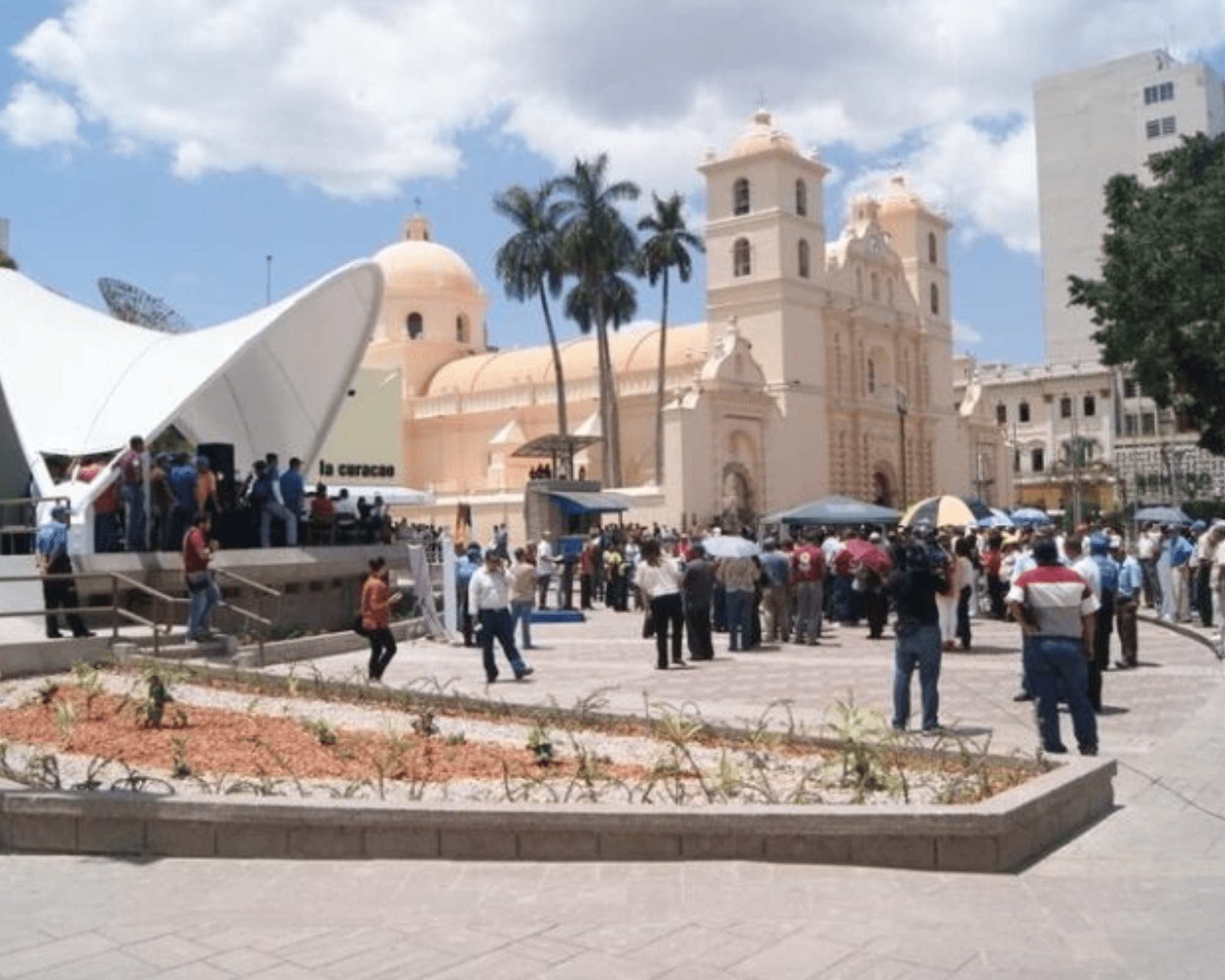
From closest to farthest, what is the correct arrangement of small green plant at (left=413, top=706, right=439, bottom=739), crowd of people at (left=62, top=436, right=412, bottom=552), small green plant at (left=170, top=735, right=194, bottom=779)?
small green plant at (left=170, top=735, right=194, bottom=779), small green plant at (left=413, top=706, right=439, bottom=739), crowd of people at (left=62, top=436, right=412, bottom=552)

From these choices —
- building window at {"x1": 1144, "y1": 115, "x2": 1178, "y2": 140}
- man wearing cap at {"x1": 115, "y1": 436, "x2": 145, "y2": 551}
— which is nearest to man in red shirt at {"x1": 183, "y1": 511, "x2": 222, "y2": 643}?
man wearing cap at {"x1": 115, "y1": 436, "x2": 145, "y2": 551}

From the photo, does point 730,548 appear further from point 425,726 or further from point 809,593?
point 425,726

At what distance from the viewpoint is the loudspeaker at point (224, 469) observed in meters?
17.4

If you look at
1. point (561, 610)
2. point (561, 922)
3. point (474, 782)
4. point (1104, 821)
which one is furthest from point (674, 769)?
point (561, 610)

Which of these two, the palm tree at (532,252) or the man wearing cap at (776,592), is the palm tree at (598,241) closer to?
the palm tree at (532,252)

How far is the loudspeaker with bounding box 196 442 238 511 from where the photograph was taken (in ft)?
57.1

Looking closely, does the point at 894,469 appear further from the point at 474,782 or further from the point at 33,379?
the point at 474,782

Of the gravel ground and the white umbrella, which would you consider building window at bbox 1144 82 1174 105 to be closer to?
the white umbrella

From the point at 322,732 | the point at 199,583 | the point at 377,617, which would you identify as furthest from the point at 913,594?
the point at 199,583

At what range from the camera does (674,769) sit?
6578mm

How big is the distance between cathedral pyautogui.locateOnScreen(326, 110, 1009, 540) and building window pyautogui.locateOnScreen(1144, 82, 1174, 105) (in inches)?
976

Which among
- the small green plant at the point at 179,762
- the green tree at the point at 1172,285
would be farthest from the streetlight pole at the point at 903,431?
the small green plant at the point at 179,762

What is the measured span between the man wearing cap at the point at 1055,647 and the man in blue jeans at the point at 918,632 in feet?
2.27

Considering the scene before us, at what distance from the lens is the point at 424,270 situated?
198 ft
